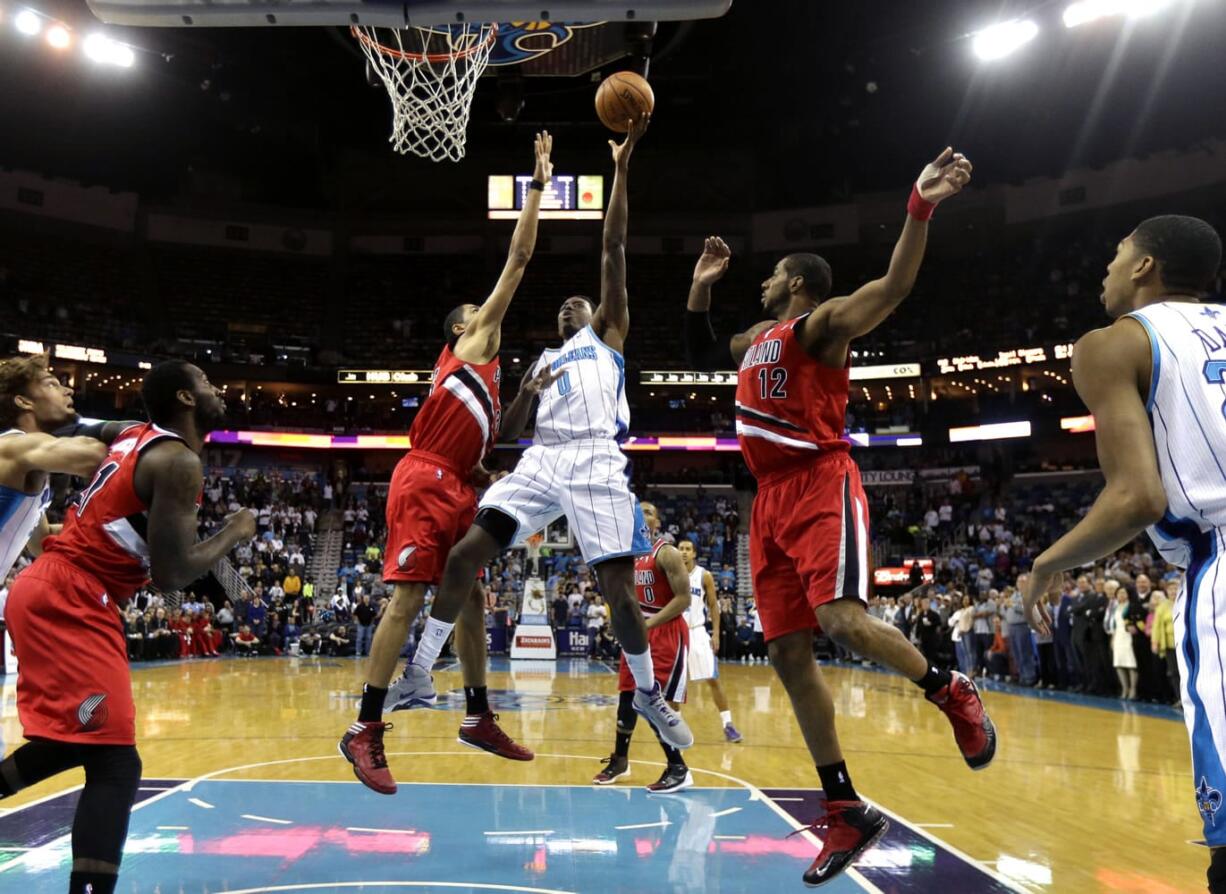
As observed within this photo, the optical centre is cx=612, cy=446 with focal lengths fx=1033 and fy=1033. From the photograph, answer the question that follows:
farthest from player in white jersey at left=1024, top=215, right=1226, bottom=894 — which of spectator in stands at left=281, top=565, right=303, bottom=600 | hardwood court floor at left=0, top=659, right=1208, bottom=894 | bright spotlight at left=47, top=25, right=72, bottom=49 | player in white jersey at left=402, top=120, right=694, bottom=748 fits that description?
bright spotlight at left=47, top=25, right=72, bottom=49

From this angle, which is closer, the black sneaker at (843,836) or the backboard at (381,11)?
the black sneaker at (843,836)

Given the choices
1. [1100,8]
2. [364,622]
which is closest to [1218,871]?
[364,622]

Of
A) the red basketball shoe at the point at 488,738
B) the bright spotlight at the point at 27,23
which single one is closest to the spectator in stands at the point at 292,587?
the bright spotlight at the point at 27,23

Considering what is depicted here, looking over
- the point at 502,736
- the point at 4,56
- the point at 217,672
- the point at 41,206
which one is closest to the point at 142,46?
the point at 4,56

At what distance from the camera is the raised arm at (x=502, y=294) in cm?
519

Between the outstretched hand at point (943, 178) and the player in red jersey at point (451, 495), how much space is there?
193cm

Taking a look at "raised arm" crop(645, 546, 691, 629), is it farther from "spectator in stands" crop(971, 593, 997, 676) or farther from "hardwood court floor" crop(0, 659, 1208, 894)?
"spectator in stands" crop(971, 593, 997, 676)

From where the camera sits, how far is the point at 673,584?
8.03 metres

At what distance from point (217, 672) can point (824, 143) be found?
27.7 meters

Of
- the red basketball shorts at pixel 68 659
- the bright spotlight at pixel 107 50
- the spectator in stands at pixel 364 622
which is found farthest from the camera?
the bright spotlight at pixel 107 50

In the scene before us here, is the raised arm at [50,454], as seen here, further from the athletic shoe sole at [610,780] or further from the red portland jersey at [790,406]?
the athletic shoe sole at [610,780]

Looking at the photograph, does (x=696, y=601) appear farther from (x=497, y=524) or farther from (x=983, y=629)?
(x=983, y=629)

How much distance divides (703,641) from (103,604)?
7.14 metres

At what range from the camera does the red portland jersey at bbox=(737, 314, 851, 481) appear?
4227 mm
